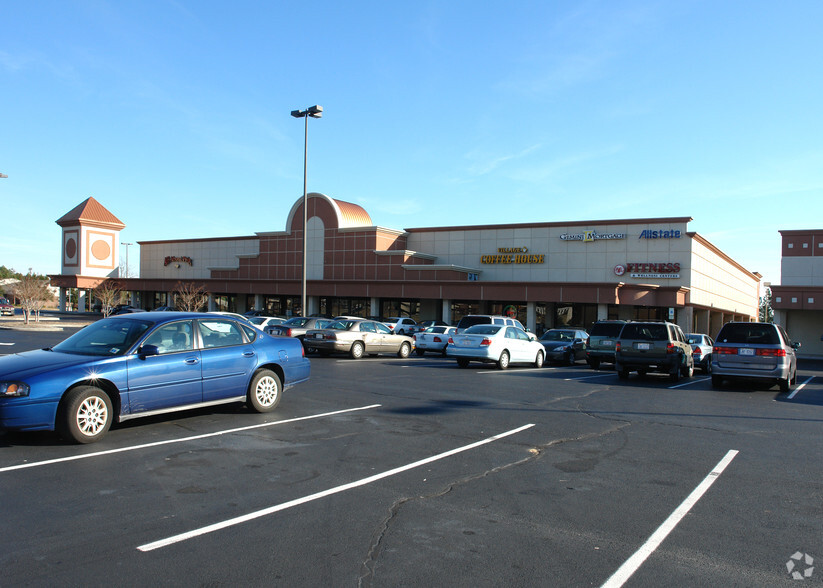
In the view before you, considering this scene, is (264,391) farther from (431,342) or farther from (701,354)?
(701,354)

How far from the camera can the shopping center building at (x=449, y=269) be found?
4162 centimetres

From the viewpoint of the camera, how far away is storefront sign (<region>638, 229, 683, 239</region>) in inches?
1636

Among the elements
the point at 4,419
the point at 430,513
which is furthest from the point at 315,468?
the point at 4,419

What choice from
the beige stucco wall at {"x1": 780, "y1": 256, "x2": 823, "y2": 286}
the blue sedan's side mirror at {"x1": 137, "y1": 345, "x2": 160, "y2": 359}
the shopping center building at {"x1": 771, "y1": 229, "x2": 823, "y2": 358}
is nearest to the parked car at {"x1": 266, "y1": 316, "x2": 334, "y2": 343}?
the blue sedan's side mirror at {"x1": 137, "y1": 345, "x2": 160, "y2": 359}

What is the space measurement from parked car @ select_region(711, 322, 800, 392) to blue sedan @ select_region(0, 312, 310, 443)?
37.0 ft

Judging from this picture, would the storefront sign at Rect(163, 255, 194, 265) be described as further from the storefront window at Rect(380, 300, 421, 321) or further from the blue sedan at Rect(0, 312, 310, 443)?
the blue sedan at Rect(0, 312, 310, 443)

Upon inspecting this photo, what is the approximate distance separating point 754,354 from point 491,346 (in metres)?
7.28

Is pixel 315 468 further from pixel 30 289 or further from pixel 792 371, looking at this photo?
pixel 30 289

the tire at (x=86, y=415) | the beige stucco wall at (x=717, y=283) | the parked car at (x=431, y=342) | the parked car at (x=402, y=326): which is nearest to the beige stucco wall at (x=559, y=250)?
the beige stucco wall at (x=717, y=283)

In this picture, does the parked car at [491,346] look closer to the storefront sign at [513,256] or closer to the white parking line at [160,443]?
the white parking line at [160,443]

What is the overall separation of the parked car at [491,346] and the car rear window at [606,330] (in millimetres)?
2686

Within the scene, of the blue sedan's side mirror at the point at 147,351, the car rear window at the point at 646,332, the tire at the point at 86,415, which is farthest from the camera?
the car rear window at the point at 646,332

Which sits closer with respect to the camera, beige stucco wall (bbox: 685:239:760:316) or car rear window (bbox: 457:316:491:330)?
car rear window (bbox: 457:316:491:330)

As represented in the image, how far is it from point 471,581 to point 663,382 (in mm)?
15211
